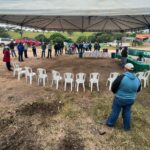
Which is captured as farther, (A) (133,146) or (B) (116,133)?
(B) (116,133)

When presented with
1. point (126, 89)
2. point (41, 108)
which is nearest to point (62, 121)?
point (41, 108)

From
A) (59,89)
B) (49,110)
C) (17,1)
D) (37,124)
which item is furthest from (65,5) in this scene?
(37,124)

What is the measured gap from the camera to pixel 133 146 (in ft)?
21.1

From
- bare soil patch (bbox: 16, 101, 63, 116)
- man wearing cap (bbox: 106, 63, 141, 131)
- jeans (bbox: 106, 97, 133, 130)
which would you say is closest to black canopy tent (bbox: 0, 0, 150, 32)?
bare soil patch (bbox: 16, 101, 63, 116)

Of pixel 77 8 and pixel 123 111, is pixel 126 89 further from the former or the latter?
pixel 77 8

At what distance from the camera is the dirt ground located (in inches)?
255

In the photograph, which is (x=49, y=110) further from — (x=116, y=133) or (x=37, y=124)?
(x=116, y=133)

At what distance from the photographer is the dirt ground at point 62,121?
6484 mm

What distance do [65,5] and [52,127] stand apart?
592 cm

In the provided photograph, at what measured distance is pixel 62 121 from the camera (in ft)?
25.6

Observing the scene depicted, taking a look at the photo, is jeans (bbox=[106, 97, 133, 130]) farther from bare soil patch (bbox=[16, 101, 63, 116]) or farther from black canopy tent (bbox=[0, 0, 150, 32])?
black canopy tent (bbox=[0, 0, 150, 32])

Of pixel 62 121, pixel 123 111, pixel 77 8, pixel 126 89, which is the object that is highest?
pixel 77 8

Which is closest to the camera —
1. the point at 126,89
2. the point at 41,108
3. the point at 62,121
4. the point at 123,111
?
the point at 126,89

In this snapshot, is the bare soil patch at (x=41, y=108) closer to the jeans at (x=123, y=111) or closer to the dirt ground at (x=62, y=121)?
the dirt ground at (x=62, y=121)
